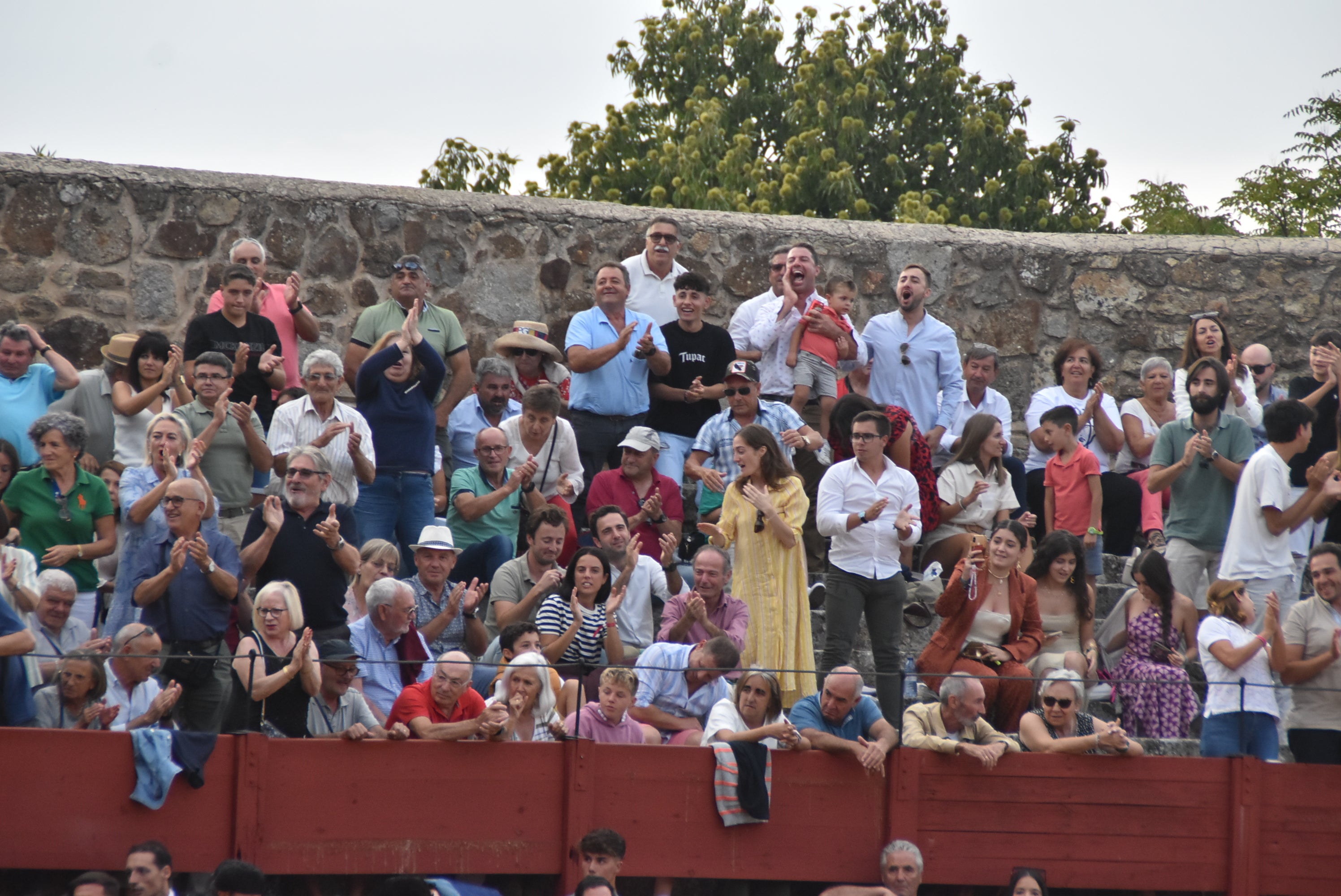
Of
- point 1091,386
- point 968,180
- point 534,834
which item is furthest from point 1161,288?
point 968,180

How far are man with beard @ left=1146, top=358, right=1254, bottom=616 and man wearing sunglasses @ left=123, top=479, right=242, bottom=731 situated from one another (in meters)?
4.93

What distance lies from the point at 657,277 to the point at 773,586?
2.61 m

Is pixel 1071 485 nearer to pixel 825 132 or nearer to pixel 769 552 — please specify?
pixel 769 552

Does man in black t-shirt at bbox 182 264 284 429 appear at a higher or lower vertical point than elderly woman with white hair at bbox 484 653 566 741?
higher

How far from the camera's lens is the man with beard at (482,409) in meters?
9.11

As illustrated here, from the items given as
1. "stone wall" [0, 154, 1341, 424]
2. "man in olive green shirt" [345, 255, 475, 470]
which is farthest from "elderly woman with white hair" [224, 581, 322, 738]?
"stone wall" [0, 154, 1341, 424]

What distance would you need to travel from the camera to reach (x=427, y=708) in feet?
22.8

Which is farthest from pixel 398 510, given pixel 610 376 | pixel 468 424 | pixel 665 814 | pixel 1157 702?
pixel 1157 702

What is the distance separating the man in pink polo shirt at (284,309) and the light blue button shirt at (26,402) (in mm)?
995

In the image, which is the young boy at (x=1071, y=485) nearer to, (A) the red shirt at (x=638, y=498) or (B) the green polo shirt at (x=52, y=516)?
(A) the red shirt at (x=638, y=498)

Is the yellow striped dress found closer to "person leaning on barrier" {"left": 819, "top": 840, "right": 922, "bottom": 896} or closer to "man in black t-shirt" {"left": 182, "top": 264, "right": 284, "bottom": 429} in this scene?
"person leaning on barrier" {"left": 819, "top": 840, "right": 922, "bottom": 896}

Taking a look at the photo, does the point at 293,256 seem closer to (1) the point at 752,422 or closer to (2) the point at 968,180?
(1) the point at 752,422

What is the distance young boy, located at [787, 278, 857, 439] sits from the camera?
31.0ft

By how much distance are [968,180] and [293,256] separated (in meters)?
11.8
